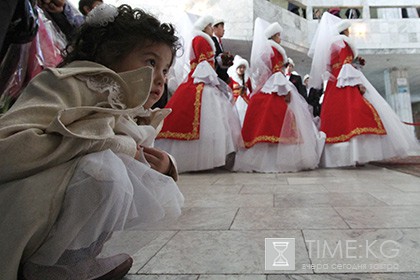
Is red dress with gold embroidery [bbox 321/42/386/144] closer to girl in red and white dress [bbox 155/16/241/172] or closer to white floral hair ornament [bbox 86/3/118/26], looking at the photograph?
girl in red and white dress [bbox 155/16/241/172]

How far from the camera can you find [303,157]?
381 centimetres

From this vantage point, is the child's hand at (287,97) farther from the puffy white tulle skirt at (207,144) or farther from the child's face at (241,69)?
the child's face at (241,69)

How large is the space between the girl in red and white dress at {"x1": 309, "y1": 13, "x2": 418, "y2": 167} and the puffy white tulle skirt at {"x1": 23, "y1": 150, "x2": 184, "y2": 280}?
11.3 feet

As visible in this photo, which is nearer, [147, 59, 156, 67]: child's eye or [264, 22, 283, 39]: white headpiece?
[147, 59, 156, 67]: child's eye

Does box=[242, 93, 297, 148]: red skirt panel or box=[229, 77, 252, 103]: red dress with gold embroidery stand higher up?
box=[229, 77, 252, 103]: red dress with gold embroidery

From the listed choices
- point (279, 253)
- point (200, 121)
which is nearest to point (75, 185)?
point (279, 253)

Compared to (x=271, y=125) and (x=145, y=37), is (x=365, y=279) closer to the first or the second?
(x=145, y=37)

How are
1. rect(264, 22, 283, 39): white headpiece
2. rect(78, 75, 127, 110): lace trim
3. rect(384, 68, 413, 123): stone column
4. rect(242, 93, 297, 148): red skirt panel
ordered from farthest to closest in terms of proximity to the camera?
rect(384, 68, 413, 123): stone column
rect(264, 22, 283, 39): white headpiece
rect(242, 93, 297, 148): red skirt panel
rect(78, 75, 127, 110): lace trim

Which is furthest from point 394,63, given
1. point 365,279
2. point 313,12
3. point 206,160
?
point 365,279

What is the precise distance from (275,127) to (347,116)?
0.85m

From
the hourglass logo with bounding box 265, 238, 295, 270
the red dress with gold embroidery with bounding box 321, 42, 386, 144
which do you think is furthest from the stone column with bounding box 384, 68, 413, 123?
the hourglass logo with bounding box 265, 238, 295, 270

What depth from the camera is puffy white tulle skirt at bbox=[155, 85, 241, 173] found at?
374cm

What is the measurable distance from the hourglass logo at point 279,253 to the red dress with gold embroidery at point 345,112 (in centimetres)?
293

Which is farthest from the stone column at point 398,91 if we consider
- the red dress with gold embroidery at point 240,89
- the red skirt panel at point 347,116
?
the red skirt panel at point 347,116
